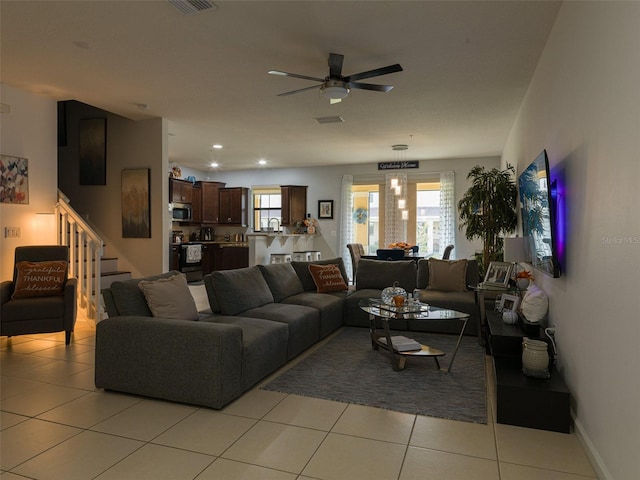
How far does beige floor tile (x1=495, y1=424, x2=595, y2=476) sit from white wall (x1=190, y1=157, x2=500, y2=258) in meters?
6.61

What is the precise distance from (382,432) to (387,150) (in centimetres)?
639

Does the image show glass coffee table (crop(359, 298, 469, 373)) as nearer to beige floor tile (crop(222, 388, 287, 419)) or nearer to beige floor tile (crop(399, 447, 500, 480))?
beige floor tile (crop(222, 388, 287, 419))

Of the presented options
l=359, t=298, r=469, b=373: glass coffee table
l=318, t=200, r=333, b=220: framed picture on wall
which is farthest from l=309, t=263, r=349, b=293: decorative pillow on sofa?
l=318, t=200, r=333, b=220: framed picture on wall

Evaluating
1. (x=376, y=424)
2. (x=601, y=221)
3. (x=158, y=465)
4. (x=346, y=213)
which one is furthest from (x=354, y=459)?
(x=346, y=213)

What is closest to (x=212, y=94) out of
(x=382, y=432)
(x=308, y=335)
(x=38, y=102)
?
(x=38, y=102)

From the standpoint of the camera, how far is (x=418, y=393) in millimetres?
3102

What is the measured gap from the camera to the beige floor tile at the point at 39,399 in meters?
2.79

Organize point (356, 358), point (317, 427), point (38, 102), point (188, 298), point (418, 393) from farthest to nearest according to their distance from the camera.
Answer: point (38, 102) → point (356, 358) → point (188, 298) → point (418, 393) → point (317, 427)

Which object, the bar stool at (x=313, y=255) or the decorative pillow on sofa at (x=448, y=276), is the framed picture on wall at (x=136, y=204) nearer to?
the bar stool at (x=313, y=255)

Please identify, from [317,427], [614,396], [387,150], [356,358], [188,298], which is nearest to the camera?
[614,396]

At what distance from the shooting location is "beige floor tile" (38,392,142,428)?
2648 mm

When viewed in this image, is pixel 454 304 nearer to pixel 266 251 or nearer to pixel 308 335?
pixel 308 335

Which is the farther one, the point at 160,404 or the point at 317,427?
the point at 160,404

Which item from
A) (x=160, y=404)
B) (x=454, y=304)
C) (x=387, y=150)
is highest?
(x=387, y=150)
